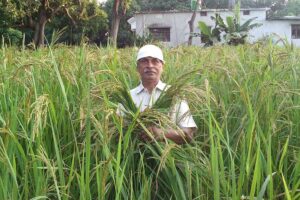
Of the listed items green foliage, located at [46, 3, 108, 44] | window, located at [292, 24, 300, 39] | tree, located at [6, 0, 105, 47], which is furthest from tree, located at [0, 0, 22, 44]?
window, located at [292, 24, 300, 39]

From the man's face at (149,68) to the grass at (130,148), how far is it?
1.03 feet

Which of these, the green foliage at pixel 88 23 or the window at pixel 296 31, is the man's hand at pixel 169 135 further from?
the window at pixel 296 31

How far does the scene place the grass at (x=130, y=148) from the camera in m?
1.41

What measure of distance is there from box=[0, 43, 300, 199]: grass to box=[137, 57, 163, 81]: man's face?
31 centimetres

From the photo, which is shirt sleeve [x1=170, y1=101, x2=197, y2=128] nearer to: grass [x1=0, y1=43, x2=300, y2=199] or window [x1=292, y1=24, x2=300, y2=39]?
grass [x1=0, y1=43, x2=300, y2=199]

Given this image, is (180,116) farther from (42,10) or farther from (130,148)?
(42,10)

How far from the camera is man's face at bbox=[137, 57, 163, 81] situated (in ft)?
7.84

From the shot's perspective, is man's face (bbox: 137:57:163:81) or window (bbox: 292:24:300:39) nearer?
man's face (bbox: 137:57:163:81)

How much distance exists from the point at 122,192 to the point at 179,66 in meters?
1.80

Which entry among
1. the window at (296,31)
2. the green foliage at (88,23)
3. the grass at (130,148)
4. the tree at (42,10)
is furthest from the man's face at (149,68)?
the window at (296,31)

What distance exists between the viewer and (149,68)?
2.39 metres

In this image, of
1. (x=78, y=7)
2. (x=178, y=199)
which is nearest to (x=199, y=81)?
(x=178, y=199)

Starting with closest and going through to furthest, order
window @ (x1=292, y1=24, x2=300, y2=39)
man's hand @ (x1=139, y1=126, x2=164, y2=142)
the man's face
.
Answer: man's hand @ (x1=139, y1=126, x2=164, y2=142) < the man's face < window @ (x1=292, y1=24, x2=300, y2=39)

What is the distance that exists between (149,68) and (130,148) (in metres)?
0.81
